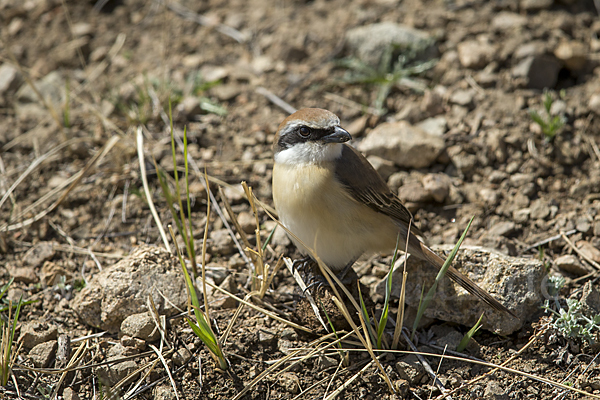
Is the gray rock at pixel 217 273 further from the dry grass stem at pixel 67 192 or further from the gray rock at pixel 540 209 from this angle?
the gray rock at pixel 540 209

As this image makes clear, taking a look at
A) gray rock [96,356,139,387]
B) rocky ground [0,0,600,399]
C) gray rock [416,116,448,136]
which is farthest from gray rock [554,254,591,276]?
gray rock [96,356,139,387]

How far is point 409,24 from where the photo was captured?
272 inches

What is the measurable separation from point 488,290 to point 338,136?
1699 millimetres

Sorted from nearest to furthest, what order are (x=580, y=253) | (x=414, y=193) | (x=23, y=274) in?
(x=580, y=253)
(x=23, y=274)
(x=414, y=193)

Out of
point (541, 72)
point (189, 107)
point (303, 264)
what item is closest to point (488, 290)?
point (303, 264)

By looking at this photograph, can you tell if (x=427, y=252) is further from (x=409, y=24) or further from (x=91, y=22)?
(x=91, y=22)

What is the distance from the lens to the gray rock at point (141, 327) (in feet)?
13.7

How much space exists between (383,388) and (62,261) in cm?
311

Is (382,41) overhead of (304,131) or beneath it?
overhead

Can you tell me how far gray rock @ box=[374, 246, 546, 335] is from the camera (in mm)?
4180

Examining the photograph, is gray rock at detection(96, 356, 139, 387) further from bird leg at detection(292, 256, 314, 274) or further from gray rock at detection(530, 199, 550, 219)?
gray rock at detection(530, 199, 550, 219)

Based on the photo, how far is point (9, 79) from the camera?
673 centimetres

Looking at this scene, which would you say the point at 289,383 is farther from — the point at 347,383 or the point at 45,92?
the point at 45,92

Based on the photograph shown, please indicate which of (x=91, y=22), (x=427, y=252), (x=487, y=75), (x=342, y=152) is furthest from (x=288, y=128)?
(x=91, y=22)
